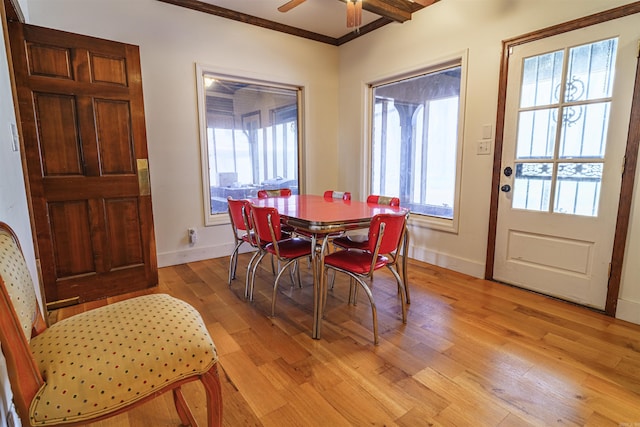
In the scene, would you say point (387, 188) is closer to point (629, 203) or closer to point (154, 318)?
point (629, 203)

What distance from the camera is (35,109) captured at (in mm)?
2252

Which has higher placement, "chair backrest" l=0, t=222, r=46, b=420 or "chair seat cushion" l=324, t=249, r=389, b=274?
"chair backrest" l=0, t=222, r=46, b=420

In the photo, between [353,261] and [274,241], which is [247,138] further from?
[353,261]

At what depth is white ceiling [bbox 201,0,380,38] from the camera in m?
3.31

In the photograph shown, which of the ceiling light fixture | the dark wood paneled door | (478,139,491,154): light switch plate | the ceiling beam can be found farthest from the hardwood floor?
the ceiling beam

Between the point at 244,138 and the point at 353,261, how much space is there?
2.50 metres

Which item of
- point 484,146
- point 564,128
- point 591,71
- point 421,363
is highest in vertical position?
point 591,71

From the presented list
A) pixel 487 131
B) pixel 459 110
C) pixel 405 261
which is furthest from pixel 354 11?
pixel 405 261

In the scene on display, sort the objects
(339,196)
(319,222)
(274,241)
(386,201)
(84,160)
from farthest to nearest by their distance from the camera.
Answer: (339,196), (386,201), (84,160), (274,241), (319,222)

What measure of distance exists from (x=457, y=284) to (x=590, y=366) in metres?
1.18

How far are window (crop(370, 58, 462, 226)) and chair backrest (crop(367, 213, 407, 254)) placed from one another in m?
1.47

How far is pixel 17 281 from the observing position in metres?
1.00

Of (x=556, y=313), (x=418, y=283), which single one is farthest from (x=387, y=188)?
(x=556, y=313)

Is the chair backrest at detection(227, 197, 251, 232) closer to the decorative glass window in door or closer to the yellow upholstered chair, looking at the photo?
the yellow upholstered chair
